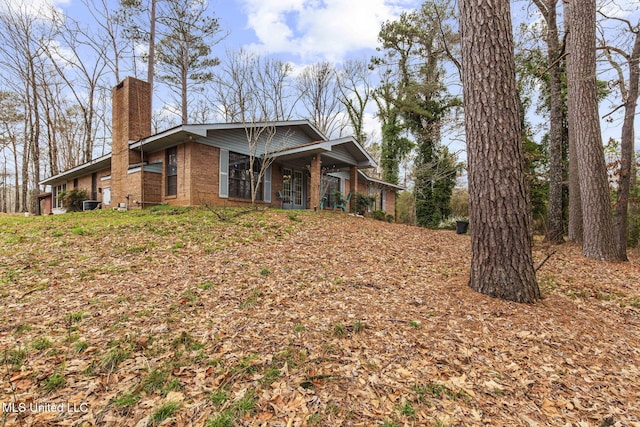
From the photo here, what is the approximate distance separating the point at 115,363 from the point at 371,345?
2127mm

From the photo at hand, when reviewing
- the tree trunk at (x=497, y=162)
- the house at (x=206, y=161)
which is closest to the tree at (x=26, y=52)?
the house at (x=206, y=161)

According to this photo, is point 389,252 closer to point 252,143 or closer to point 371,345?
point 371,345

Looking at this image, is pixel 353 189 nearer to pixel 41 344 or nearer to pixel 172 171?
pixel 172 171

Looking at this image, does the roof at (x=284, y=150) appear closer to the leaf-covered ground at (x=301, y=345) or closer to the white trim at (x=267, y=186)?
the white trim at (x=267, y=186)

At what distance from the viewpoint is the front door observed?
44.0ft

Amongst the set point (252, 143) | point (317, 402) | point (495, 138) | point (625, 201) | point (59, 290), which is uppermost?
point (252, 143)

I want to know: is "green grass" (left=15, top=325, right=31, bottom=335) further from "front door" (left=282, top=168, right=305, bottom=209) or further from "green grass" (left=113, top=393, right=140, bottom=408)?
"front door" (left=282, top=168, right=305, bottom=209)

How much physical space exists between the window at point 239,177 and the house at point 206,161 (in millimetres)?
39

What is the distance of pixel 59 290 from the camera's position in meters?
3.74

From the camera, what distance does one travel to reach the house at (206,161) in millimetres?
10305

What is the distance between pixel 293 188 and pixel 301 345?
1154 cm

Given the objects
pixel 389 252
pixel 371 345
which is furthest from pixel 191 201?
pixel 371 345

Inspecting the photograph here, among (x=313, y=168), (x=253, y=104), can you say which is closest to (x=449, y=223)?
(x=313, y=168)

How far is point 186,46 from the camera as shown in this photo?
17000mm
